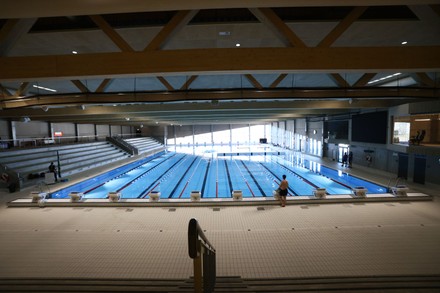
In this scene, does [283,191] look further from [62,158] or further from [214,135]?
[214,135]

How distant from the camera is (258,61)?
2742 millimetres

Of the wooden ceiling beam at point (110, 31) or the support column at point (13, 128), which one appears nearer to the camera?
the wooden ceiling beam at point (110, 31)

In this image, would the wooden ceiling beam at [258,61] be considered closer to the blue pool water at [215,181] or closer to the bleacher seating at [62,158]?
the blue pool water at [215,181]

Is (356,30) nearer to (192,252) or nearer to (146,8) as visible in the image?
(146,8)

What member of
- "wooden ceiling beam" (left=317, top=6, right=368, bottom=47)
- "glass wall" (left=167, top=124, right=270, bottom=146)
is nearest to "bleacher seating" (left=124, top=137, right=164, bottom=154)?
"glass wall" (left=167, top=124, right=270, bottom=146)

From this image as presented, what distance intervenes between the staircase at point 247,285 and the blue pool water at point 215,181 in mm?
6665

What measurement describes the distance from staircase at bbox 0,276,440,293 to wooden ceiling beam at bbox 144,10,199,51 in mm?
3428

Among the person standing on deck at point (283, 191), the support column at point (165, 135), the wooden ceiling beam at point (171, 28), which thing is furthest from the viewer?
the support column at point (165, 135)

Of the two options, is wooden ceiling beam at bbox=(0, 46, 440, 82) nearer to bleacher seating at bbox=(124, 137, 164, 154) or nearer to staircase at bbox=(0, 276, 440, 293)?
staircase at bbox=(0, 276, 440, 293)

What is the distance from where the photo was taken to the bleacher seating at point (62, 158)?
1153 centimetres

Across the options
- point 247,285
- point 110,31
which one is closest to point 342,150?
point 247,285

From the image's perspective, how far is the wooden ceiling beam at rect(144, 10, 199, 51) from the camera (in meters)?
2.67

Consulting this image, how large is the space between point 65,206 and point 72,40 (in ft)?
19.8

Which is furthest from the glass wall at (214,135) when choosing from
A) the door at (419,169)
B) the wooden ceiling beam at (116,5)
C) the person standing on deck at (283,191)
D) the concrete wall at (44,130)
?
the wooden ceiling beam at (116,5)
